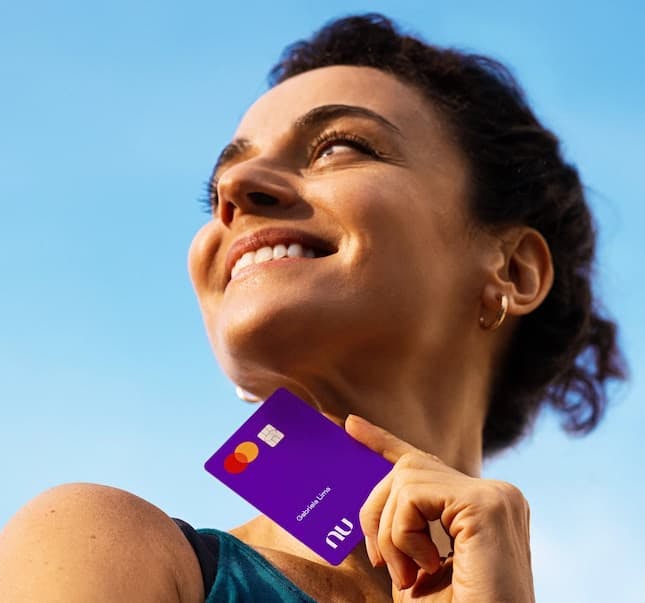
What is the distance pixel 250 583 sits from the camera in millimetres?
2424

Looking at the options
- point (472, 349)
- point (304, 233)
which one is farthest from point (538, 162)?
point (304, 233)

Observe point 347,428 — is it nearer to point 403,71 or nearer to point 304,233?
point 304,233

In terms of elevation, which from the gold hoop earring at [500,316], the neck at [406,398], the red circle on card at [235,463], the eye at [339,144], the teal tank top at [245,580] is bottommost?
the teal tank top at [245,580]

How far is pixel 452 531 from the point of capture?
2.14 meters

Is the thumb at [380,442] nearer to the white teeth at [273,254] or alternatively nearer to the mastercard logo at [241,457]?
the mastercard logo at [241,457]

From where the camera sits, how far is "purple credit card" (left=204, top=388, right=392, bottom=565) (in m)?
2.38

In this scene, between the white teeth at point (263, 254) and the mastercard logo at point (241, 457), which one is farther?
the white teeth at point (263, 254)

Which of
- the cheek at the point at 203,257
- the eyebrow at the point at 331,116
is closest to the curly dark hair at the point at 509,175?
the eyebrow at the point at 331,116

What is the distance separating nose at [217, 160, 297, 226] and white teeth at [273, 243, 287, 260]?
101 mm

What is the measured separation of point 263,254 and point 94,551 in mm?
895

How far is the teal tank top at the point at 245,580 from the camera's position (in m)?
2.37

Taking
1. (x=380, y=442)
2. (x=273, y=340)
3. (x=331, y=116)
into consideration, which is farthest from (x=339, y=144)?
(x=380, y=442)

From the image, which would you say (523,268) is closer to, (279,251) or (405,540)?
(279,251)

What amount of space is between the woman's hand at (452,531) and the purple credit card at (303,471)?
0.13m
